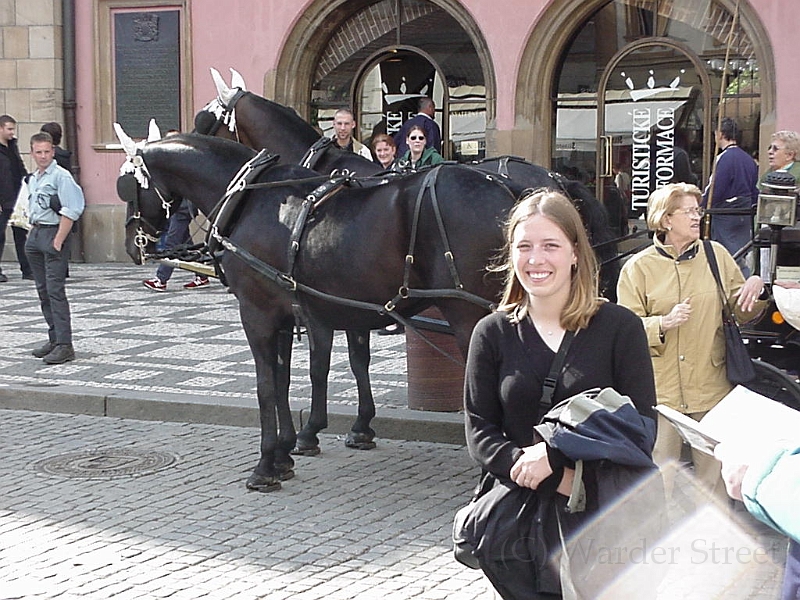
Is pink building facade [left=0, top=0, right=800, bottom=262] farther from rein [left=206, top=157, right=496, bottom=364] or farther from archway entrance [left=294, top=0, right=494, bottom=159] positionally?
rein [left=206, top=157, right=496, bottom=364]

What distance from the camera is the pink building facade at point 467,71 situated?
601 inches

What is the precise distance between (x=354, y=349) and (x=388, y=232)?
5.60ft

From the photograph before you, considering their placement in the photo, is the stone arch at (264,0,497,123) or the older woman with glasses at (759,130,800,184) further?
the stone arch at (264,0,497,123)

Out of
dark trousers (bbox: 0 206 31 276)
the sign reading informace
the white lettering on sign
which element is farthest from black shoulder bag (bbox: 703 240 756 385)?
dark trousers (bbox: 0 206 31 276)

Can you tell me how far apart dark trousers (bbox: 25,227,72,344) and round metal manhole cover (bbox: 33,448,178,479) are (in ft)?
9.79

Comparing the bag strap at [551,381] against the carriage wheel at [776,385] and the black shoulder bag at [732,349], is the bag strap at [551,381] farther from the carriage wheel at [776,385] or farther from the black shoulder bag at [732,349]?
the carriage wheel at [776,385]

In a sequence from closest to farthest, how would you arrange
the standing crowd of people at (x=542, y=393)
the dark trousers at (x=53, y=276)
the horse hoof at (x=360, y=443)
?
the standing crowd of people at (x=542, y=393), the horse hoof at (x=360, y=443), the dark trousers at (x=53, y=276)

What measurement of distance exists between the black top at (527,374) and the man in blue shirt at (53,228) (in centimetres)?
764

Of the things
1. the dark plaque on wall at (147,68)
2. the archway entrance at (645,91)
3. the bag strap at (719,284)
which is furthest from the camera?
the dark plaque on wall at (147,68)

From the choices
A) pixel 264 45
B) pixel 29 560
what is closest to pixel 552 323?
pixel 29 560

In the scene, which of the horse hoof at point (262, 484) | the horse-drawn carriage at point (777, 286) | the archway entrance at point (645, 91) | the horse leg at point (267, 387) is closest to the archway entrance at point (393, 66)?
the archway entrance at point (645, 91)

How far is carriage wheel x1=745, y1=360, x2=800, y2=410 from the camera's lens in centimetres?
581

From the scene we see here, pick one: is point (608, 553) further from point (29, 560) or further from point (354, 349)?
point (354, 349)

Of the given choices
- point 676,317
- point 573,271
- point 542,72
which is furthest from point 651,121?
point 573,271
